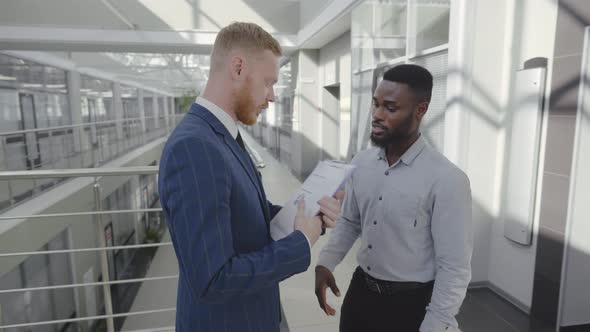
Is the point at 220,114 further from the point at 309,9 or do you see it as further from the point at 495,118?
the point at 309,9

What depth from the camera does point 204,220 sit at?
2.21 feet

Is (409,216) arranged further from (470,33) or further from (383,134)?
(470,33)

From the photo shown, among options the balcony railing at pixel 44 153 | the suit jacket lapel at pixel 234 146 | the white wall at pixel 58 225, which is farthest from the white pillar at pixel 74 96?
the suit jacket lapel at pixel 234 146

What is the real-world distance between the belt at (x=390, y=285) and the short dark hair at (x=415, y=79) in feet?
1.77

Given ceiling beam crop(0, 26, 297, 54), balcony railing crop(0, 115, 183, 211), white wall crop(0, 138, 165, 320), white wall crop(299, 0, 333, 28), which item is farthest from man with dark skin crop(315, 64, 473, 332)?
ceiling beam crop(0, 26, 297, 54)

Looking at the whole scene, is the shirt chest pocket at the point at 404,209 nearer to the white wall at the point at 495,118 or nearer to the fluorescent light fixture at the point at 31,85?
the white wall at the point at 495,118

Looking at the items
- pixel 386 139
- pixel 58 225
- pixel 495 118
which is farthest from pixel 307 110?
pixel 386 139

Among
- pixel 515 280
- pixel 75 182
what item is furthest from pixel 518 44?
pixel 75 182

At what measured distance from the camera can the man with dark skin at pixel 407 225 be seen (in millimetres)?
1030

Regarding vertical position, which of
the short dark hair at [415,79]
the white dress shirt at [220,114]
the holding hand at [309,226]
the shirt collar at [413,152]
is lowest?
the holding hand at [309,226]

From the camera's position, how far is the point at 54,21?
21.3 ft

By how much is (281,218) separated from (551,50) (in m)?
2.07

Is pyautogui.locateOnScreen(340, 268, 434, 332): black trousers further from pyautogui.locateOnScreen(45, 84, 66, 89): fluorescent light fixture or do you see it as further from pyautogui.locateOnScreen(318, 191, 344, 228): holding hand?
pyautogui.locateOnScreen(45, 84, 66, 89): fluorescent light fixture

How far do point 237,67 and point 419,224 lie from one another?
67 cm
